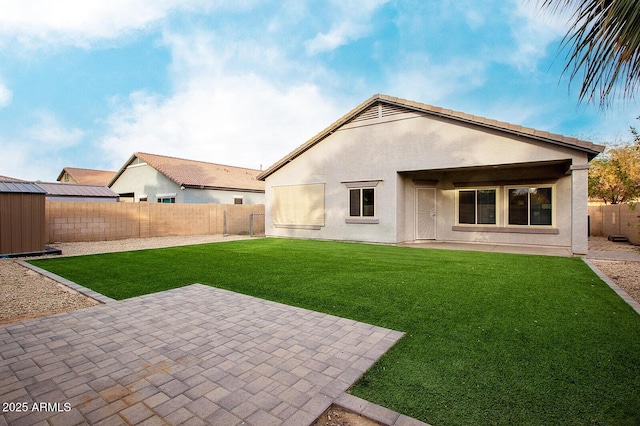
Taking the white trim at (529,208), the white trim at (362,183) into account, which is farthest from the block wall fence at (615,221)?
the white trim at (362,183)

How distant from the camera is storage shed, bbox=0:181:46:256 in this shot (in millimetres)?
9781

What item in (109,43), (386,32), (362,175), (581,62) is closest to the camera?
(581,62)

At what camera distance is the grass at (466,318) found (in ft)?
7.89

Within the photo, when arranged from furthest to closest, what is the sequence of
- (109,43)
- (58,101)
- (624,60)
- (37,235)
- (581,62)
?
(58,101)
(109,43)
(37,235)
(581,62)
(624,60)

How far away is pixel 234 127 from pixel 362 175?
54.2 feet

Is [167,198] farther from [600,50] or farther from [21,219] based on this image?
[600,50]

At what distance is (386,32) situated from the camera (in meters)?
22.0

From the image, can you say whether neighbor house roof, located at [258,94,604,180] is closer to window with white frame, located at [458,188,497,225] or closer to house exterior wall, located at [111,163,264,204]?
window with white frame, located at [458,188,497,225]

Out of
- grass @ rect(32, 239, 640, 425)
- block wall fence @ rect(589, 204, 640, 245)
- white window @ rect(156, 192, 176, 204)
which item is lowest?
grass @ rect(32, 239, 640, 425)

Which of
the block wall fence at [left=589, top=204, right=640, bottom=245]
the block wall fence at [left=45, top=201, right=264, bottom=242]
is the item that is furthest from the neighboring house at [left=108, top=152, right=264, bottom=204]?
the block wall fence at [left=589, top=204, right=640, bottom=245]

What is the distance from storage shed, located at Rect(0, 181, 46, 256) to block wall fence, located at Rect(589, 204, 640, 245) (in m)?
22.3

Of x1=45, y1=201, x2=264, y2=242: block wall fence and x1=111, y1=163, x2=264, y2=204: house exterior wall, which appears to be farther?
x1=111, y1=163, x2=264, y2=204: house exterior wall

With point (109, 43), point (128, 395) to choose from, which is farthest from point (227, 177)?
point (128, 395)

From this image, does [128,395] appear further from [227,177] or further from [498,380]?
[227,177]
